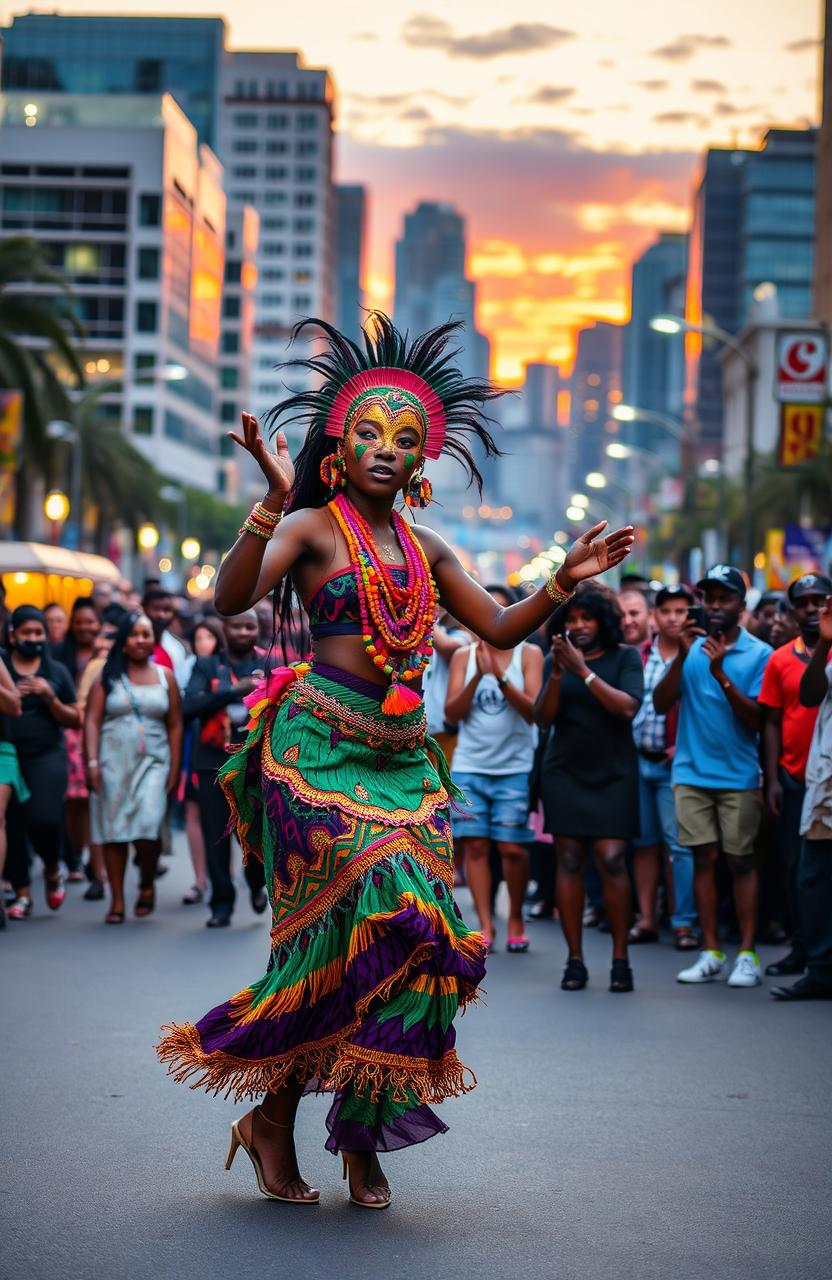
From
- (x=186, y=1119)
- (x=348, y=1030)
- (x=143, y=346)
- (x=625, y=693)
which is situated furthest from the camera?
(x=143, y=346)

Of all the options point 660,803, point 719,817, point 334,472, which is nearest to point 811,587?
point 719,817

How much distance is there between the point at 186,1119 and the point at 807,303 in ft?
550

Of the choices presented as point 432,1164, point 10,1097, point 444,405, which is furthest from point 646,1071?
point 444,405

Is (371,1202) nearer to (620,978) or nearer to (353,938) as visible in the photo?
(353,938)

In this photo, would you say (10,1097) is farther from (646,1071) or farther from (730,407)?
(730,407)

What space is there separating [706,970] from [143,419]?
Answer: 337 feet

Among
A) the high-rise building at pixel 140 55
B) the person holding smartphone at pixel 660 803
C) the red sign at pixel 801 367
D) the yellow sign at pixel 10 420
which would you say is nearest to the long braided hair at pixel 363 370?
the person holding smartphone at pixel 660 803

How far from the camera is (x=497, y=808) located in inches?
448

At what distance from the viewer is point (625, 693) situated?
988 cm

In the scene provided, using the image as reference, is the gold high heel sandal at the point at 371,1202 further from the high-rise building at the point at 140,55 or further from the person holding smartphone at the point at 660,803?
the high-rise building at the point at 140,55

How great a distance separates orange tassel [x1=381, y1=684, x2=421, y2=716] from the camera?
221 inches

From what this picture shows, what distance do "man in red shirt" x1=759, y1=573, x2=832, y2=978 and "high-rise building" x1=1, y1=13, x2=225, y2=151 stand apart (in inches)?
6781

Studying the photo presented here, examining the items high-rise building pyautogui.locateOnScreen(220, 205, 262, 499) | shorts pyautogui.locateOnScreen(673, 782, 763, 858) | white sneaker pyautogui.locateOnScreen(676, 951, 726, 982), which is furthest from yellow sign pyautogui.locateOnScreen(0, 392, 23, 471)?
high-rise building pyautogui.locateOnScreen(220, 205, 262, 499)

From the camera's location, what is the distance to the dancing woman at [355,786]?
5.38 m
